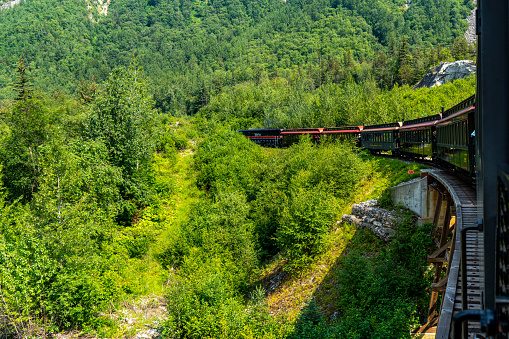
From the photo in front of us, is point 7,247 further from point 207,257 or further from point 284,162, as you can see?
point 284,162

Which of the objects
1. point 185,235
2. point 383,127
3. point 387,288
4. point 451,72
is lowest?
point 387,288

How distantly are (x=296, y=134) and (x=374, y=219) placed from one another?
3040 cm

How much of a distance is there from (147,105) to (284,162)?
1682cm

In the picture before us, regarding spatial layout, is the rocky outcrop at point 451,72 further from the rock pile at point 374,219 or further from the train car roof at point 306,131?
the rock pile at point 374,219

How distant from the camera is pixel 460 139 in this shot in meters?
16.4

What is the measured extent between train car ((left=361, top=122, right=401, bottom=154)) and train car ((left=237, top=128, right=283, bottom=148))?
59.0 feet

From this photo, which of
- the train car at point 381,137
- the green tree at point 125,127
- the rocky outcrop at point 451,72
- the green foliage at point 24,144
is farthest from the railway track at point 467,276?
the rocky outcrop at point 451,72

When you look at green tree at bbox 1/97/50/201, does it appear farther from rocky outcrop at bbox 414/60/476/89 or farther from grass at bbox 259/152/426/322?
rocky outcrop at bbox 414/60/476/89

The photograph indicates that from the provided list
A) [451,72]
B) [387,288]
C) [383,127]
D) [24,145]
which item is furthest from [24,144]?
[451,72]

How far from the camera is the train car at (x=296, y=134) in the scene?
167ft

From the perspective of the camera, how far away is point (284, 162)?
144 feet

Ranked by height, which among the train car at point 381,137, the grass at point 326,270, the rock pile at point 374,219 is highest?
the train car at point 381,137

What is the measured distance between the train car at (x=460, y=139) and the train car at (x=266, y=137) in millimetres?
37497

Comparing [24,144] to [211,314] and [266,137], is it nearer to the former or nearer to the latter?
[211,314]
